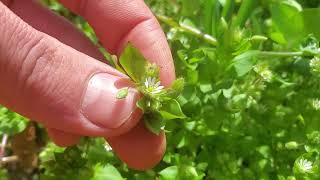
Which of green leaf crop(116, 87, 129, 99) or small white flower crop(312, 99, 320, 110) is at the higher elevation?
green leaf crop(116, 87, 129, 99)

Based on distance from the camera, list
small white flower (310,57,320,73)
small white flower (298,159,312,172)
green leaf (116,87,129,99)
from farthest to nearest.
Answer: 1. small white flower (310,57,320,73)
2. small white flower (298,159,312,172)
3. green leaf (116,87,129,99)

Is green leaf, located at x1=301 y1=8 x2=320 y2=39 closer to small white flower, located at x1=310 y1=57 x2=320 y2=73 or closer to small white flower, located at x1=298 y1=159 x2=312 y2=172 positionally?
small white flower, located at x1=310 y1=57 x2=320 y2=73

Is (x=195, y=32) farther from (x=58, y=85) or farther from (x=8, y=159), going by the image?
(x=8, y=159)

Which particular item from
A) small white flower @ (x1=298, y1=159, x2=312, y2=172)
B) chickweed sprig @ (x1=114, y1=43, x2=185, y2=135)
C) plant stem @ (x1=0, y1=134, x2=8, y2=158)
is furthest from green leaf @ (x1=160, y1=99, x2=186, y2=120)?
plant stem @ (x1=0, y1=134, x2=8, y2=158)

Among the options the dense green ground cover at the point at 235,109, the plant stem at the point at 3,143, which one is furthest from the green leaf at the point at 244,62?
the plant stem at the point at 3,143

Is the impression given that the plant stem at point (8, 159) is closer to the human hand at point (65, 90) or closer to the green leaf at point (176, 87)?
the human hand at point (65, 90)
